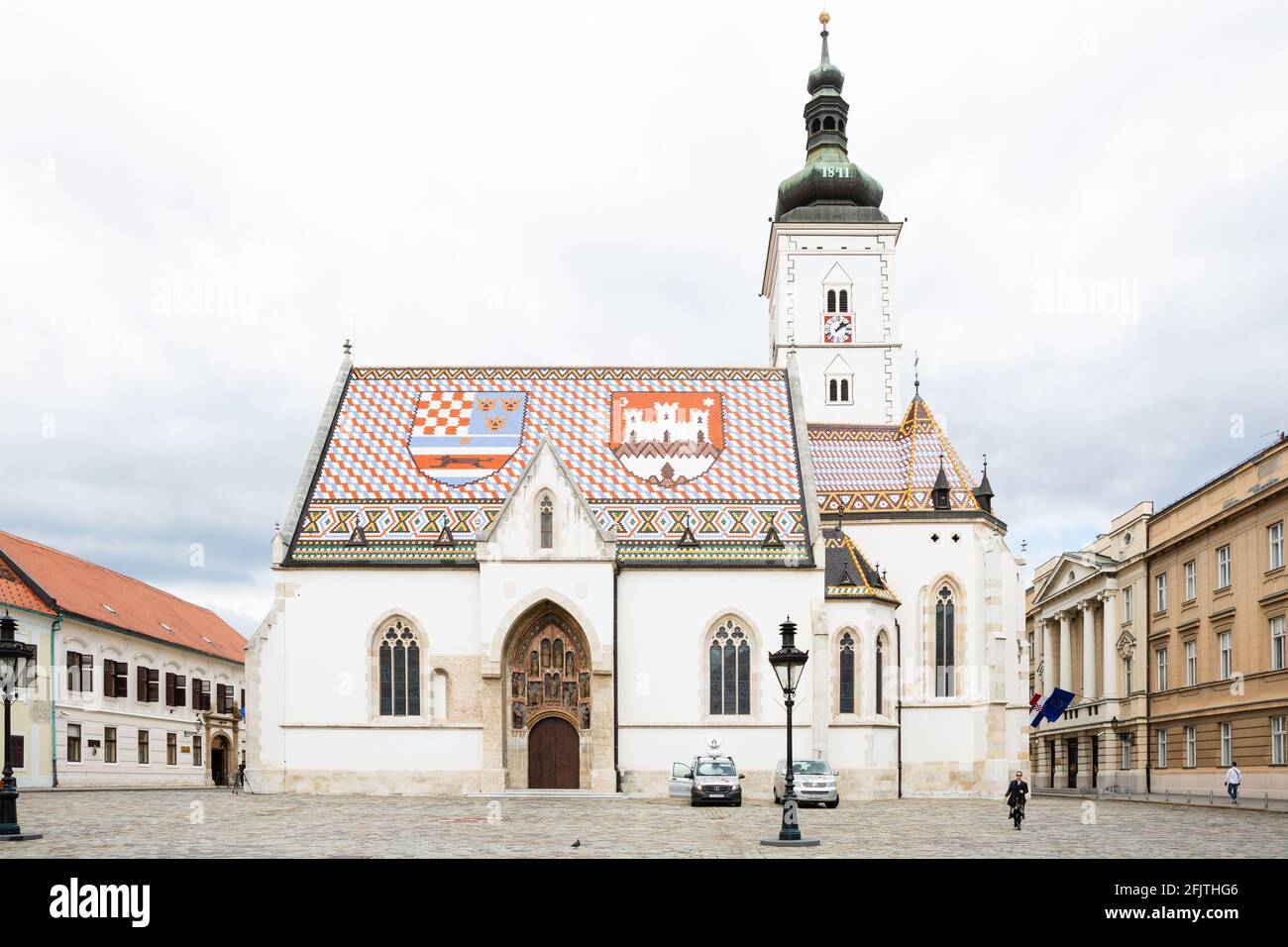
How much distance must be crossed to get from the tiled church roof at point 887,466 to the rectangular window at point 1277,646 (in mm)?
10027

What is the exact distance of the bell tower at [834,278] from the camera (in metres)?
55.1

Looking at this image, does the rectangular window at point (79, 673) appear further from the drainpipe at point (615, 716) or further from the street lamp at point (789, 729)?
the street lamp at point (789, 729)

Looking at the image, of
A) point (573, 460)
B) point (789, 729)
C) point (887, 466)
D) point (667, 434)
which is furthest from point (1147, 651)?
point (789, 729)

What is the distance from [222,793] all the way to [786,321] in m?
29.6

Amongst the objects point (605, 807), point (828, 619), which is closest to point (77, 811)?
point (605, 807)

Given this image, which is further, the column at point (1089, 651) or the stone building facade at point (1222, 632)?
the column at point (1089, 651)

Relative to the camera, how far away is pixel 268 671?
4056 cm

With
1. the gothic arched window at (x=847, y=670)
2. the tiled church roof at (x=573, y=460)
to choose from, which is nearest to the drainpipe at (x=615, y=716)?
the tiled church roof at (x=573, y=460)

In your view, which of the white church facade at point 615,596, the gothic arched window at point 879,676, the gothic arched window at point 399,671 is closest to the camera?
the white church facade at point 615,596

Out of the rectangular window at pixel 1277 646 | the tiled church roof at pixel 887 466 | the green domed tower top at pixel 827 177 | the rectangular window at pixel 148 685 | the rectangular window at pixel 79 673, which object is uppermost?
the green domed tower top at pixel 827 177

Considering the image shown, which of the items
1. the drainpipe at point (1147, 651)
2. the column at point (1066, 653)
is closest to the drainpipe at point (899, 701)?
the drainpipe at point (1147, 651)

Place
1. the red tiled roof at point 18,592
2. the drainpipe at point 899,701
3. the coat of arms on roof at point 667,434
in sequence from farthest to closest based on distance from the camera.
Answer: the red tiled roof at point 18,592 → the coat of arms on roof at point 667,434 → the drainpipe at point 899,701

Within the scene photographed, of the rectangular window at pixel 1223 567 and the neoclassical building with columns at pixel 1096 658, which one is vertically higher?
the rectangular window at pixel 1223 567
